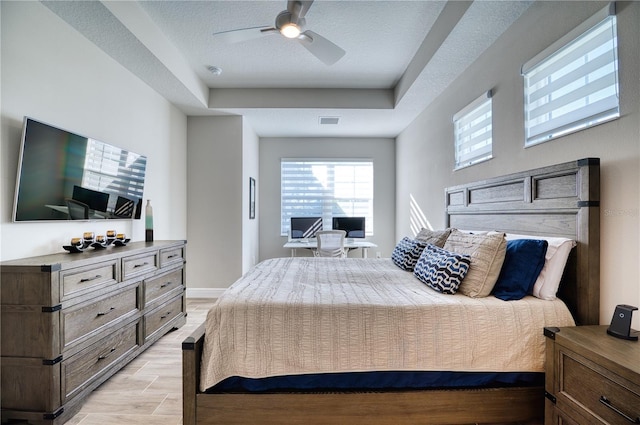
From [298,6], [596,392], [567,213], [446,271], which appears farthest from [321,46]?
[596,392]

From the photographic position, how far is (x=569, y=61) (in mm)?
1715

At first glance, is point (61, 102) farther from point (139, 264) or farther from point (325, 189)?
point (325, 189)

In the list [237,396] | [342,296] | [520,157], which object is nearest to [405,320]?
[342,296]

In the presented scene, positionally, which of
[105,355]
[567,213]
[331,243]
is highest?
[567,213]

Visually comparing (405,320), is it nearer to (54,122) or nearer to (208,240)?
(54,122)

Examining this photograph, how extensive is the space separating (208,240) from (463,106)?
3.57 meters

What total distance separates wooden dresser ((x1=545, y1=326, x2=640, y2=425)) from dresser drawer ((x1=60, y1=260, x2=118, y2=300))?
2.56 meters

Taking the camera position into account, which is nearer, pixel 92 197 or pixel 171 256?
pixel 92 197

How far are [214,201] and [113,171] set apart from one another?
5.39ft

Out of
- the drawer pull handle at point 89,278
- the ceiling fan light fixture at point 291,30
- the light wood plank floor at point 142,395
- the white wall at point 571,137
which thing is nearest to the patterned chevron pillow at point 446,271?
the white wall at point 571,137

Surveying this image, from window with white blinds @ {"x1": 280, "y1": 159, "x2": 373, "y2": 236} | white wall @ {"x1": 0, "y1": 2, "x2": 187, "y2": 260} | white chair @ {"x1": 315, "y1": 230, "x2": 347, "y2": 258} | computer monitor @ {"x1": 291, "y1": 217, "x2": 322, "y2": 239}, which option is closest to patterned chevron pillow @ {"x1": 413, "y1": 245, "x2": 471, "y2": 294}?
white chair @ {"x1": 315, "y1": 230, "x2": 347, "y2": 258}

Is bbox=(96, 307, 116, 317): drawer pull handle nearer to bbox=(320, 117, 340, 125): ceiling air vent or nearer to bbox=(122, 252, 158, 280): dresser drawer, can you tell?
bbox=(122, 252, 158, 280): dresser drawer

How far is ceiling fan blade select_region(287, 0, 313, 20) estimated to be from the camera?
188 centimetres

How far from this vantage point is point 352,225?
518cm
